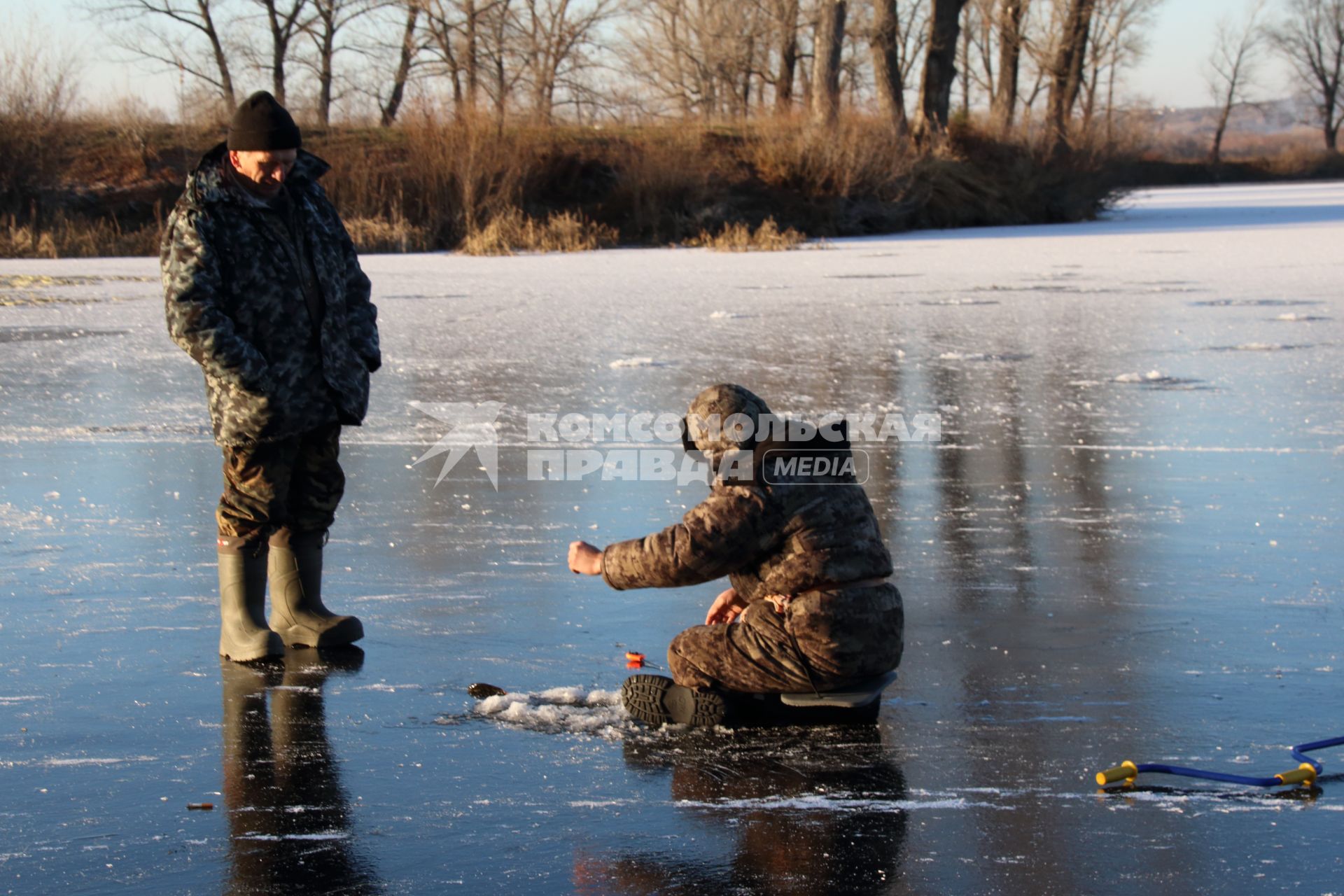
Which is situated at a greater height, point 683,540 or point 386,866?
point 683,540

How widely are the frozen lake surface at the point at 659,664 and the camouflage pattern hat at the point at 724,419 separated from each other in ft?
2.28

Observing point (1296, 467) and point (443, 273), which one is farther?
point (443, 273)

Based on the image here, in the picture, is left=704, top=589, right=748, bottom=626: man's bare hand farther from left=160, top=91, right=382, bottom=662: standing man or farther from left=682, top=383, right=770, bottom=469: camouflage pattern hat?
left=160, top=91, right=382, bottom=662: standing man

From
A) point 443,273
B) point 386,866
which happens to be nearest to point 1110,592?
point 386,866

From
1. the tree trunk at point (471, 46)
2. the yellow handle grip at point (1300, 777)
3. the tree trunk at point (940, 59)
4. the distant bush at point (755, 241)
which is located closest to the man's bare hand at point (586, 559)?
the yellow handle grip at point (1300, 777)

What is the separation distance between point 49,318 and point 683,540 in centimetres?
1120

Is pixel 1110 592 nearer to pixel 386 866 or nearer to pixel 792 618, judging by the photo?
pixel 792 618

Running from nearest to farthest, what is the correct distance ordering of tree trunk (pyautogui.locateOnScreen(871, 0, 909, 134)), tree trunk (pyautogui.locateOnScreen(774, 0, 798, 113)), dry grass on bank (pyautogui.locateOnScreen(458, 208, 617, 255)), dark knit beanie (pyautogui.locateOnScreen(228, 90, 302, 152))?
1. dark knit beanie (pyautogui.locateOnScreen(228, 90, 302, 152))
2. dry grass on bank (pyautogui.locateOnScreen(458, 208, 617, 255))
3. tree trunk (pyautogui.locateOnScreen(871, 0, 909, 134))
4. tree trunk (pyautogui.locateOnScreen(774, 0, 798, 113))

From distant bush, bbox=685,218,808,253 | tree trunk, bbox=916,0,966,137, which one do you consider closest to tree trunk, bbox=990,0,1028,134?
tree trunk, bbox=916,0,966,137

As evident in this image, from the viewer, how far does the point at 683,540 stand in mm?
3416

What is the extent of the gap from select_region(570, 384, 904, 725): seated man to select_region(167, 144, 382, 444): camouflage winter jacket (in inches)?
42.1

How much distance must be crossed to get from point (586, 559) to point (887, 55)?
29814 mm

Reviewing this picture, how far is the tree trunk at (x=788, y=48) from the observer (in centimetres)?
3859

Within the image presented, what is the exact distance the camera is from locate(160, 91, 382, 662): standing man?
395 centimetres
